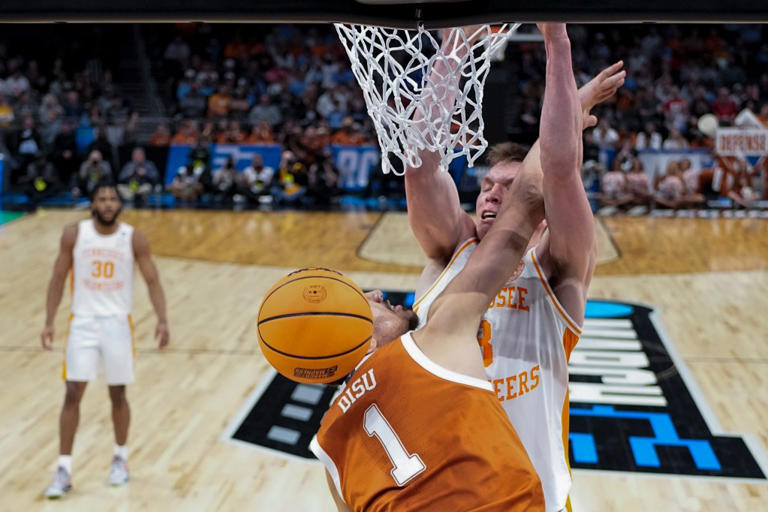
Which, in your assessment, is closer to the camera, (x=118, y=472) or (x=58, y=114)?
(x=118, y=472)

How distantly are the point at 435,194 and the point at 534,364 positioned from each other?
677mm

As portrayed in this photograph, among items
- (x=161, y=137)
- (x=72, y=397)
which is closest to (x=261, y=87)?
(x=161, y=137)

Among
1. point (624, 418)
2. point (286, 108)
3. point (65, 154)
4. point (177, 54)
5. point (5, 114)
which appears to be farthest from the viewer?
point (177, 54)

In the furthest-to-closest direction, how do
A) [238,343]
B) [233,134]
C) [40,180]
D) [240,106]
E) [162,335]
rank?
[240,106]
[233,134]
[40,180]
[238,343]
[162,335]

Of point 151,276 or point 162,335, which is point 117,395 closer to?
point 162,335

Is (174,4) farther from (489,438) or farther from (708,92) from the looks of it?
(708,92)

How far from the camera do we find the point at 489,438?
2.30 meters

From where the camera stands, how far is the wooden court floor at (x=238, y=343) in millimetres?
5672

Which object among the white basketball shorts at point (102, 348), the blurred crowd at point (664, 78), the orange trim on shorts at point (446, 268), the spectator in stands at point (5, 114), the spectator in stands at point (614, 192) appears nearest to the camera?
the orange trim on shorts at point (446, 268)

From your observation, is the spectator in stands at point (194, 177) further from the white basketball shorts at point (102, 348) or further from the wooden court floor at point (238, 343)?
the white basketball shorts at point (102, 348)

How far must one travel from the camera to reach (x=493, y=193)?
309cm

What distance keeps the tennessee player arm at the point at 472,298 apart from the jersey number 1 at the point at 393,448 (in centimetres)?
22

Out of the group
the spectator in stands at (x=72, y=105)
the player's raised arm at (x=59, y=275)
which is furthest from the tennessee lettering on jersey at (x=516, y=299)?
the spectator in stands at (x=72, y=105)

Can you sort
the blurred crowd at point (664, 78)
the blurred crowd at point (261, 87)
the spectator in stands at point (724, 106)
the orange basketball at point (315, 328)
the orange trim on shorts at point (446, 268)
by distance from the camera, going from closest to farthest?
the orange basketball at point (315, 328)
the orange trim on shorts at point (446, 268)
the blurred crowd at point (664, 78)
the blurred crowd at point (261, 87)
the spectator in stands at point (724, 106)
